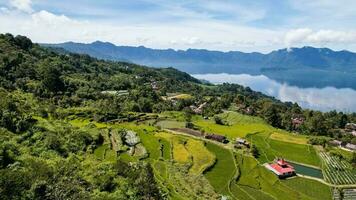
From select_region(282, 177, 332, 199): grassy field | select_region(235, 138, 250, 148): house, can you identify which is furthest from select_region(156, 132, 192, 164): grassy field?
select_region(282, 177, 332, 199): grassy field

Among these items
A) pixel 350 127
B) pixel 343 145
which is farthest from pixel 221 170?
pixel 350 127

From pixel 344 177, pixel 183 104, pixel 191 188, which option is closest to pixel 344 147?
pixel 344 177

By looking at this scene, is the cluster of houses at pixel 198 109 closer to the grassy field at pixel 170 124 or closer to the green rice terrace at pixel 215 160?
the grassy field at pixel 170 124

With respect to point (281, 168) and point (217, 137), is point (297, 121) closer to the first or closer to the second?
point (217, 137)

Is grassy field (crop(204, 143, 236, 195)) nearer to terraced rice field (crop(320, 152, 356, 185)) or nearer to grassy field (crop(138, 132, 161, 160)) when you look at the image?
grassy field (crop(138, 132, 161, 160))

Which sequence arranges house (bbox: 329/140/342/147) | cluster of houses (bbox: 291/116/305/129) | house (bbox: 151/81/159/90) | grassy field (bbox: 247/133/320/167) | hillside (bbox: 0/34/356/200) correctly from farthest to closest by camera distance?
1. house (bbox: 151/81/159/90)
2. cluster of houses (bbox: 291/116/305/129)
3. house (bbox: 329/140/342/147)
4. grassy field (bbox: 247/133/320/167)
5. hillside (bbox: 0/34/356/200)

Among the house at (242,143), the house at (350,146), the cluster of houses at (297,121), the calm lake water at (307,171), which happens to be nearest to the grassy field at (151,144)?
the house at (242,143)

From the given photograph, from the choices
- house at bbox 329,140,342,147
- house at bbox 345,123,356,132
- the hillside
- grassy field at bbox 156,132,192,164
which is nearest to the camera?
the hillside
